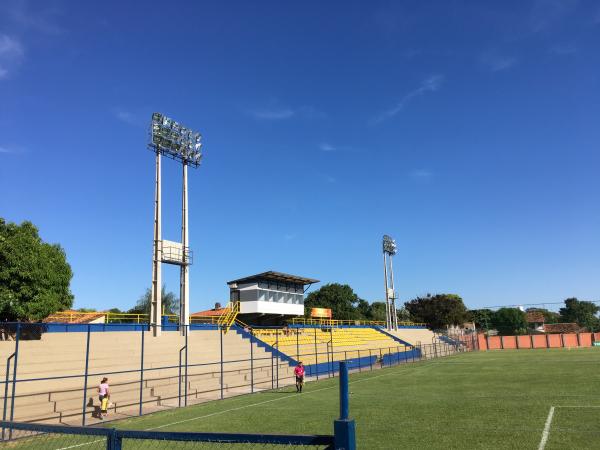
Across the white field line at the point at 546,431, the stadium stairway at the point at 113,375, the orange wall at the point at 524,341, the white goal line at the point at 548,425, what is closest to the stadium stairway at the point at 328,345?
the stadium stairway at the point at 113,375

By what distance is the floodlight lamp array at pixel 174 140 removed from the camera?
33.8 m

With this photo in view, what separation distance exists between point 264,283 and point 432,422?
122 feet

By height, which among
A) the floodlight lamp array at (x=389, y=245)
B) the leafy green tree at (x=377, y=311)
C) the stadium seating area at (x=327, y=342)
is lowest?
the stadium seating area at (x=327, y=342)

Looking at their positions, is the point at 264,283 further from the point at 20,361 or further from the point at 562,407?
the point at 562,407

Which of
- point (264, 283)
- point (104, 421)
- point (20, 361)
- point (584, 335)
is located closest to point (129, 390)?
point (104, 421)

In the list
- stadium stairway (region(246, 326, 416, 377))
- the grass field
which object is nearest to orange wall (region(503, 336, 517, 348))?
stadium stairway (region(246, 326, 416, 377))

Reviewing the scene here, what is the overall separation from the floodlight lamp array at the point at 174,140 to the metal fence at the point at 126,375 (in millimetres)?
13123

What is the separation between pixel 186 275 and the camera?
3344 centimetres

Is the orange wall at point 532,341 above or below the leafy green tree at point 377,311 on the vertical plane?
below

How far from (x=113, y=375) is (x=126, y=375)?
111 cm

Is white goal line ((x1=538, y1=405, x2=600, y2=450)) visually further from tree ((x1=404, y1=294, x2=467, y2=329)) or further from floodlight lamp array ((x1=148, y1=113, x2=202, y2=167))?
tree ((x1=404, y1=294, x2=467, y2=329))

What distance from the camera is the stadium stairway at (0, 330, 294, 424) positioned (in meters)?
18.2

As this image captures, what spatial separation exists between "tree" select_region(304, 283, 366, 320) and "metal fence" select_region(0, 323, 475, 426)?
283ft

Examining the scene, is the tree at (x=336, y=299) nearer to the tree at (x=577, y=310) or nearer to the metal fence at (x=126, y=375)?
the tree at (x=577, y=310)
